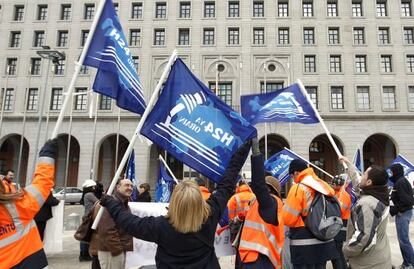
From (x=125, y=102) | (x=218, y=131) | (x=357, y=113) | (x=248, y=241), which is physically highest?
(x=357, y=113)

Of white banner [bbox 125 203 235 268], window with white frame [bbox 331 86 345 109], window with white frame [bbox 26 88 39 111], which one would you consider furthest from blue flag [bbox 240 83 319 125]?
window with white frame [bbox 26 88 39 111]

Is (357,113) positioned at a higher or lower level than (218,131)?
higher

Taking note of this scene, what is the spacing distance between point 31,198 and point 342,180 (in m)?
6.47

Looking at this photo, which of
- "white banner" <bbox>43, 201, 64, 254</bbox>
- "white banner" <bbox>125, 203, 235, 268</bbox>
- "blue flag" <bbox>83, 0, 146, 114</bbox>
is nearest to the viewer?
"blue flag" <bbox>83, 0, 146, 114</bbox>

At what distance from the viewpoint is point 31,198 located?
289 centimetres

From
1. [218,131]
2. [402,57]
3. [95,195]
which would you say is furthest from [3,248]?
[402,57]

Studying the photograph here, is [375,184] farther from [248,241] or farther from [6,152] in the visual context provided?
[6,152]

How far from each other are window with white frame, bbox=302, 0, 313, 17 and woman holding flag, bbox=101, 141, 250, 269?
113ft

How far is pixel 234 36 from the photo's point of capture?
110 feet

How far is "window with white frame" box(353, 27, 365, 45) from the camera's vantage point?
32.8 m

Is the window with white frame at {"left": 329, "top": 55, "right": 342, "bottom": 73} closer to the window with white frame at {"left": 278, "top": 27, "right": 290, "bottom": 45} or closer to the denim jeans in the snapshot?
the window with white frame at {"left": 278, "top": 27, "right": 290, "bottom": 45}

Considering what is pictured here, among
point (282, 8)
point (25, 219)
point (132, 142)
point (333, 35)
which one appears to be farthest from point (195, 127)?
point (282, 8)

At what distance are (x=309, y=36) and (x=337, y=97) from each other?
6.53 meters

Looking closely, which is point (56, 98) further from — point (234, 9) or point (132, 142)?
point (132, 142)
